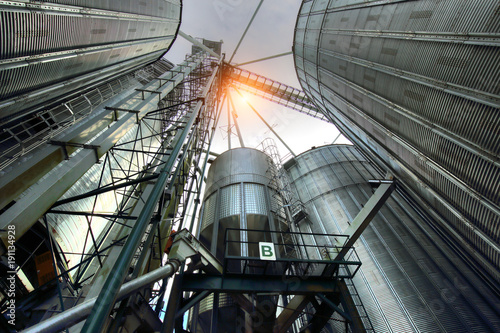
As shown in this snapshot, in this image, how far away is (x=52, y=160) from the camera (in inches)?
257

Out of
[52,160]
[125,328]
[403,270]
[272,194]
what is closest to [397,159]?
[403,270]

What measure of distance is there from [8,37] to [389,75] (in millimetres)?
10500

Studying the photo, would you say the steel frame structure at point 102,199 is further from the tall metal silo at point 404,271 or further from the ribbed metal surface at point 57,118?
the tall metal silo at point 404,271

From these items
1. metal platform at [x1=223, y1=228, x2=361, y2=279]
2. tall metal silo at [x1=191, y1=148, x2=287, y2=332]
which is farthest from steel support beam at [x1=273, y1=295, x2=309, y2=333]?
metal platform at [x1=223, y1=228, x2=361, y2=279]

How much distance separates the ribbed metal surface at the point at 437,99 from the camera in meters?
5.54

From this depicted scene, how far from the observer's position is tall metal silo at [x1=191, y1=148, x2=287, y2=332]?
1073 centimetres

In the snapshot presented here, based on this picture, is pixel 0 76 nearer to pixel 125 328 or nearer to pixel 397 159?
pixel 125 328

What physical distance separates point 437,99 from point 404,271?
686 cm

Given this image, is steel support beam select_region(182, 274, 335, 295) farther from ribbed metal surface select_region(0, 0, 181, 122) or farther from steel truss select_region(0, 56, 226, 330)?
ribbed metal surface select_region(0, 0, 181, 122)

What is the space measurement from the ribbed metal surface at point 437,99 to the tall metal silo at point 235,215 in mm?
6257

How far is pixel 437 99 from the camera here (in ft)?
21.9

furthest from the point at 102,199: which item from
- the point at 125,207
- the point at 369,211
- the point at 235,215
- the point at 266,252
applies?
the point at 369,211

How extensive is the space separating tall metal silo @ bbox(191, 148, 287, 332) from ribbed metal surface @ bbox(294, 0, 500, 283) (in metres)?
6.26

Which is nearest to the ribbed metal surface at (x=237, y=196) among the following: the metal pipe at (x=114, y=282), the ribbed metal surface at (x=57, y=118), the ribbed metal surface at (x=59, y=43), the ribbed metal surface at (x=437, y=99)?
the ribbed metal surface at (x=437, y=99)
